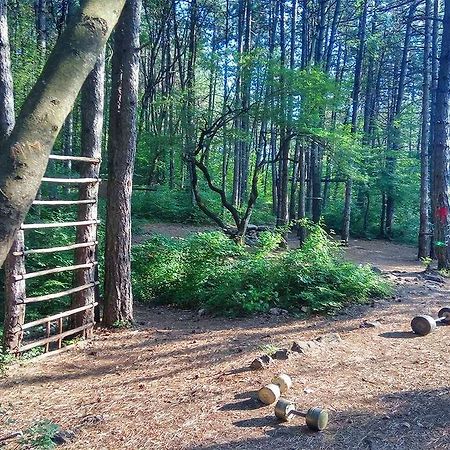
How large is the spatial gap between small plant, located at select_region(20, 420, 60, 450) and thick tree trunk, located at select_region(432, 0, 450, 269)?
32.3 feet

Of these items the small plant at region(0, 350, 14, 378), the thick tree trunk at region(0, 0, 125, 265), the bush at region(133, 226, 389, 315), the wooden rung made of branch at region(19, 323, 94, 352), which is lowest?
the small plant at region(0, 350, 14, 378)

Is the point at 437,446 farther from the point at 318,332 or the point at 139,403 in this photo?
the point at 318,332

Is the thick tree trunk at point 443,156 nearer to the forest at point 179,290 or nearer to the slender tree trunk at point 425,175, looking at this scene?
the forest at point 179,290

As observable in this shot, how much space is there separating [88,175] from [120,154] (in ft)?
2.14

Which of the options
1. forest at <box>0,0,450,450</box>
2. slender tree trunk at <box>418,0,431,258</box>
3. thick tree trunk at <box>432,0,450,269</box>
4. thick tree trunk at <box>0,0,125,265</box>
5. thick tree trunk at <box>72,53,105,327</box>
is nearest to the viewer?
thick tree trunk at <box>0,0,125,265</box>

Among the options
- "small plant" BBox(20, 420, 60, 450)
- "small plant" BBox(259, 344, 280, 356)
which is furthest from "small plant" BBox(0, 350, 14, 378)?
"small plant" BBox(259, 344, 280, 356)

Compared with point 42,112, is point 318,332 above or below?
below

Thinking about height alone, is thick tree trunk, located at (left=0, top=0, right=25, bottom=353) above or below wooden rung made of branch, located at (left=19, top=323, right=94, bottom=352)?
above

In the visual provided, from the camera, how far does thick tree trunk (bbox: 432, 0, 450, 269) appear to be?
427 inches

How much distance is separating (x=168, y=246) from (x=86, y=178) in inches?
134

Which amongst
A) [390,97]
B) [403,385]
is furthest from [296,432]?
[390,97]

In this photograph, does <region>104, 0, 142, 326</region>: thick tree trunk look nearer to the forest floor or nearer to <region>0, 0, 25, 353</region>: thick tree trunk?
the forest floor

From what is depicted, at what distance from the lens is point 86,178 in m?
6.54

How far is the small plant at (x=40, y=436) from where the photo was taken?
348 centimetres
